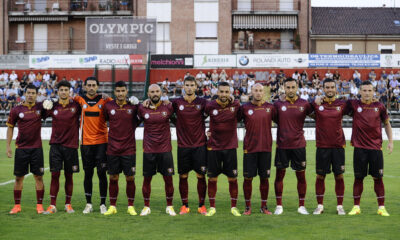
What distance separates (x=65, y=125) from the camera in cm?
1093

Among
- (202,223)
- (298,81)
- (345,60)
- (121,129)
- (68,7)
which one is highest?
(68,7)

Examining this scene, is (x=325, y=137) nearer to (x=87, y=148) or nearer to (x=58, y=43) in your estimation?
(x=87, y=148)

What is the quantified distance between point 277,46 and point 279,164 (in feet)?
131

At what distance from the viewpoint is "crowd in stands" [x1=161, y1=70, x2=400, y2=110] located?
1423 inches

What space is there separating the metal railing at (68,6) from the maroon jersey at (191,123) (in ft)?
127

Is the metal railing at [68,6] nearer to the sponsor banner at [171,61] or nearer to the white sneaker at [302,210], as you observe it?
the sponsor banner at [171,61]

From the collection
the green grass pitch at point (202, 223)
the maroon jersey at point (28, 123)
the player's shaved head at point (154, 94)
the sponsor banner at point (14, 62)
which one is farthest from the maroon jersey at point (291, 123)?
the sponsor banner at point (14, 62)

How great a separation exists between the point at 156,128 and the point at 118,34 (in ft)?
90.1

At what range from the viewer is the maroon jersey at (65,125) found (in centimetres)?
1092

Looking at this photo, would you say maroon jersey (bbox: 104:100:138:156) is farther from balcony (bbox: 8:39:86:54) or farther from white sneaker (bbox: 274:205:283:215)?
balcony (bbox: 8:39:86:54)

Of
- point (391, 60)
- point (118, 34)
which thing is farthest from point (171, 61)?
point (391, 60)

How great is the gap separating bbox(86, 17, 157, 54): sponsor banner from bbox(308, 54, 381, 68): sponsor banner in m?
11.1

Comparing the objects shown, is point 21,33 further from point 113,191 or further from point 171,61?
point 113,191

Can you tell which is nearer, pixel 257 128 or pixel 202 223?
pixel 202 223
